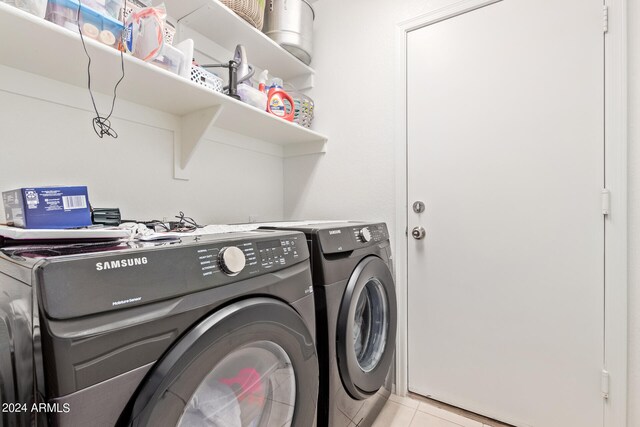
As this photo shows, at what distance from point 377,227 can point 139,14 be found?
1212 mm

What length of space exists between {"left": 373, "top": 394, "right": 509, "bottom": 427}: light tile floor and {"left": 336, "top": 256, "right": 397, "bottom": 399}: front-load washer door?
32cm

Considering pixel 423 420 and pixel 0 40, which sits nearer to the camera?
pixel 0 40

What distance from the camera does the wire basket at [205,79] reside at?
121 centimetres

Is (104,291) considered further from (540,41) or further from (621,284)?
(540,41)

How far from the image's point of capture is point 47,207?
651mm

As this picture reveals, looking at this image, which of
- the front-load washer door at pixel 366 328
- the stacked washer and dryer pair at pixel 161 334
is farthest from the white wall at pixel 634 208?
the stacked washer and dryer pair at pixel 161 334

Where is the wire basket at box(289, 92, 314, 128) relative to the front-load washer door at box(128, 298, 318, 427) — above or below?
above

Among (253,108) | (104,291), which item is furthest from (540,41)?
(104,291)

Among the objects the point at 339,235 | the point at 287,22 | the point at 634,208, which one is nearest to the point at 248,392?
the point at 339,235

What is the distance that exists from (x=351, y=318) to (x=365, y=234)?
1.20ft

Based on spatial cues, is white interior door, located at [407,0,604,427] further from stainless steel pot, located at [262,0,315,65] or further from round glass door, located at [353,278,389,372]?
stainless steel pot, located at [262,0,315,65]

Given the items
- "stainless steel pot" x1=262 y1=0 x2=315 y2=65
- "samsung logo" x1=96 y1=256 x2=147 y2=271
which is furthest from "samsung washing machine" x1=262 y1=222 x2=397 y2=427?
"stainless steel pot" x1=262 y1=0 x2=315 y2=65

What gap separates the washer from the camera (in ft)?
1.42

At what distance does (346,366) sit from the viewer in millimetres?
1055
